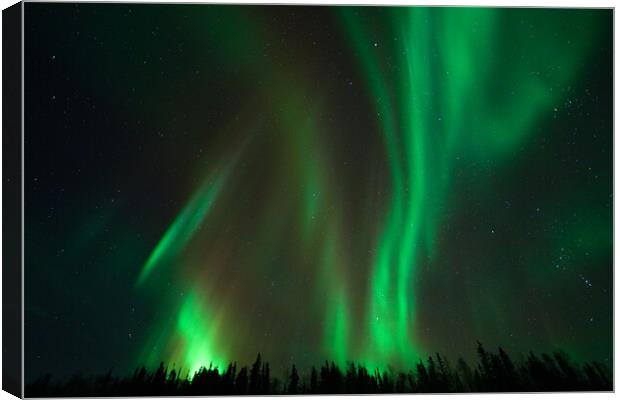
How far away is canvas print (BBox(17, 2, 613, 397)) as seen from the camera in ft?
12.2

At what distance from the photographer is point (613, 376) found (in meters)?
3.87

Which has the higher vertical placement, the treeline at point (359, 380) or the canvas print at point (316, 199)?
the canvas print at point (316, 199)

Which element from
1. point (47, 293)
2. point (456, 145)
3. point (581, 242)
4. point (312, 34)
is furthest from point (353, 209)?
point (47, 293)

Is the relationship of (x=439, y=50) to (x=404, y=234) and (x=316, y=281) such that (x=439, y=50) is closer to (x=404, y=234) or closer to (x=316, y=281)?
(x=404, y=234)

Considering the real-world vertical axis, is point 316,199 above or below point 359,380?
above

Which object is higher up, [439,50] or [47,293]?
[439,50]

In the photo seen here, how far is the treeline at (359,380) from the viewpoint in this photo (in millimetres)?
3715

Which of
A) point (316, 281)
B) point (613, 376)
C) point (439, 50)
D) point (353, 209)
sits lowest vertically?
point (613, 376)

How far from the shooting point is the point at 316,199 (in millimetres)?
3797

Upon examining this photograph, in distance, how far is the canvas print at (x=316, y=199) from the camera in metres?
3.72

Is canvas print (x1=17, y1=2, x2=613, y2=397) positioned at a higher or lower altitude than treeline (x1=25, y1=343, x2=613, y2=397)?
higher

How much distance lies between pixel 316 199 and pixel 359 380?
0.84 meters

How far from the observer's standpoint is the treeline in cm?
371

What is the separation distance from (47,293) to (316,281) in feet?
3.89
